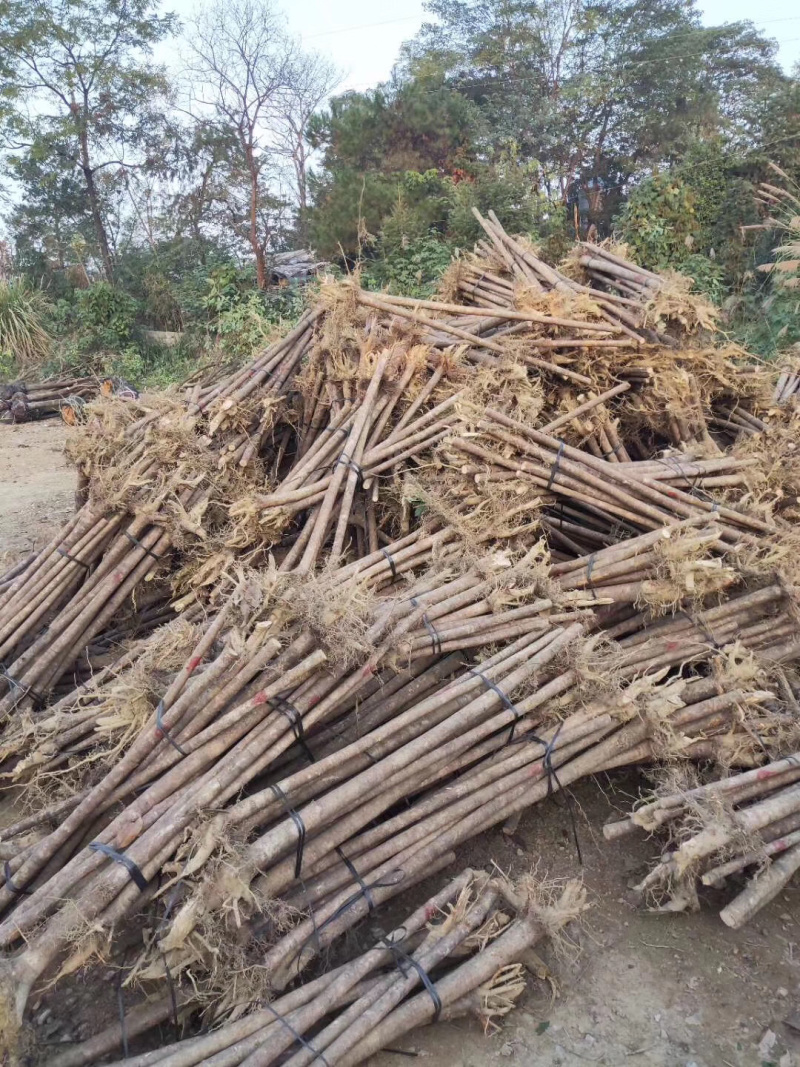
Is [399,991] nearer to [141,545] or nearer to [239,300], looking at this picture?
[141,545]

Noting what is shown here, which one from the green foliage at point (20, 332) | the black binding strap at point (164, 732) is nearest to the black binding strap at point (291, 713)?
the black binding strap at point (164, 732)

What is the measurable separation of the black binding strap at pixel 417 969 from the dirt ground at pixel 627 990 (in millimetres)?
187

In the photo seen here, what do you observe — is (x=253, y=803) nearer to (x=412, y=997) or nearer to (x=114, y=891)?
(x=114, y=891)

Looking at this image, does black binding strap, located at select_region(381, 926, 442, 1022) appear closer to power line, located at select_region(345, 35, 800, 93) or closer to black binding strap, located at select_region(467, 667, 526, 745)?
black binding strap, located at select_region(467, 667, 526, 745)

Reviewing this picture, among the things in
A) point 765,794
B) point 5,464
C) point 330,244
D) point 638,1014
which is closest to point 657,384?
point 765,794

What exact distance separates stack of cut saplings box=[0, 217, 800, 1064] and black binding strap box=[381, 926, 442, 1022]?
0.04m

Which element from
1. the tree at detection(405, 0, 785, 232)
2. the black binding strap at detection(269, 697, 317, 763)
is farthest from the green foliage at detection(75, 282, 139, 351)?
the black binding strap at detection(269, 697, 317, 763)

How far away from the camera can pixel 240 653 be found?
318 cm

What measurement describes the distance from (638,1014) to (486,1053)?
62 centimetres

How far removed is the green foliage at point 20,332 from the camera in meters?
15.7

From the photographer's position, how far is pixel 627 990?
2869 millimetres

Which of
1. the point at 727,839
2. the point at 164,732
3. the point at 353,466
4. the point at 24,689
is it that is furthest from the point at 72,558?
the point at 727,839

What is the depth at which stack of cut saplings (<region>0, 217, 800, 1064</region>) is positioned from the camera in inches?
109

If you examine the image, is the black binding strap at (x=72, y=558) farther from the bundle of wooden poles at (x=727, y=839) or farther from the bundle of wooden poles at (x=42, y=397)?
the bundle of wooden poles at (x=42, y=397)
